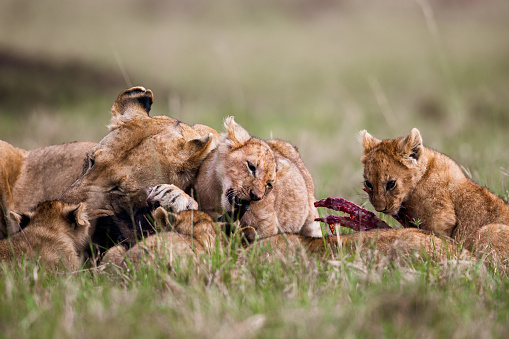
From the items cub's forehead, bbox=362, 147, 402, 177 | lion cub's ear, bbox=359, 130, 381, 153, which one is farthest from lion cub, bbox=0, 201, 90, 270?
lion cub's ear, bbox=359, 130, 381, 153

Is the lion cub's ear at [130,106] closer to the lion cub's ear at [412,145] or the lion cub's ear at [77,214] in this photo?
the lion cub's ear at [77,214]

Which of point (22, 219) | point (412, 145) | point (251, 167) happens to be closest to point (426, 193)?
point (412, 145)

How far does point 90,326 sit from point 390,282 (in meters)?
1.75

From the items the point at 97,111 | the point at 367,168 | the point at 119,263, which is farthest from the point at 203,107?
the point at 119,263

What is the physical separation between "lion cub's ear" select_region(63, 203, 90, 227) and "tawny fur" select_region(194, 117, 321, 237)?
844 millimetres

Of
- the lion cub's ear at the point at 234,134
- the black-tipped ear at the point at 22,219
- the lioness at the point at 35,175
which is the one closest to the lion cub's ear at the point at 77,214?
the black-tipped ear at the point at 22,219

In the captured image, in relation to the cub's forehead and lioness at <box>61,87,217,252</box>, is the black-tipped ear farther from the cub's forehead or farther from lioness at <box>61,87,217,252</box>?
the cub's forehead

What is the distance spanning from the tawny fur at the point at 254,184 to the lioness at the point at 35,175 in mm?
1369

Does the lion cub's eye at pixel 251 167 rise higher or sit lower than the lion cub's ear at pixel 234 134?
lower

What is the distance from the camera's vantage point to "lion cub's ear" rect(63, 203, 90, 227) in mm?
4875

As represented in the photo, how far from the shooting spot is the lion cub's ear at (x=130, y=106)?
18.4 feet

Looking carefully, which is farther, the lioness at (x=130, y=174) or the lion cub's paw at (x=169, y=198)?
the lioness at (x=130, y=174)

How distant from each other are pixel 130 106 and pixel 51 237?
144 cm

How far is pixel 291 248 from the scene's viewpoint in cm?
464
